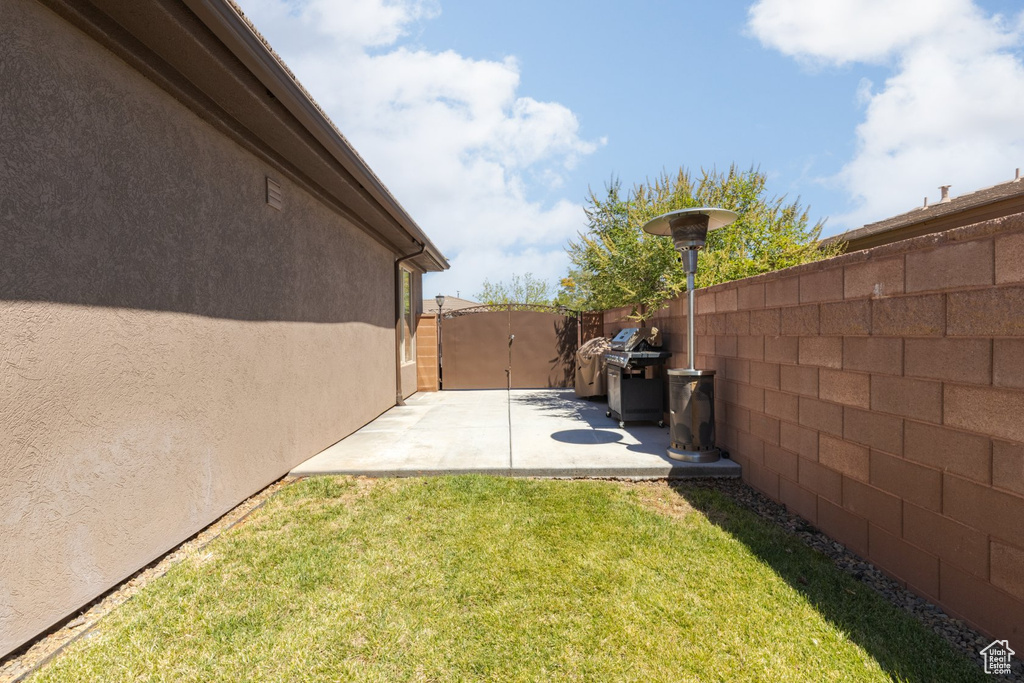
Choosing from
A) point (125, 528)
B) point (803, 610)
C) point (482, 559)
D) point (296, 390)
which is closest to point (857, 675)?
point (803, 610)

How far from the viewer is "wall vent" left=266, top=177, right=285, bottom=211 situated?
468 centimetres

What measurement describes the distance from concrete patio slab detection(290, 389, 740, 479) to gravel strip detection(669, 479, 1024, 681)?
1.20 ft

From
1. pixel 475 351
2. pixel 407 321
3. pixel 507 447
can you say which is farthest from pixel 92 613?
pixel 475 351

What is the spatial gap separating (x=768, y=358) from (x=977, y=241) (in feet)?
6.73

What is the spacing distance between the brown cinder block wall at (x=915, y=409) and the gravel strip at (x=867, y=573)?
0.19 feet

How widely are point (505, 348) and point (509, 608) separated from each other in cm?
997

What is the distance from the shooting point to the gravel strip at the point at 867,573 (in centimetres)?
223

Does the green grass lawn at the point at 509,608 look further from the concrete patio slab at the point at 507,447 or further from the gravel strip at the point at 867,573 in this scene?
the concrete patio slab at the point at 507,447

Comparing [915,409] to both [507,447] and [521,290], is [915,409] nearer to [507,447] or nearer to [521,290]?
[507,447]

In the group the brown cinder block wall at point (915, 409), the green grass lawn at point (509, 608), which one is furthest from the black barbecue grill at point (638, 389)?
the green grass lawn at point (509, 608)

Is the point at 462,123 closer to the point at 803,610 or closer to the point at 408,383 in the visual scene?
the point at 408,383

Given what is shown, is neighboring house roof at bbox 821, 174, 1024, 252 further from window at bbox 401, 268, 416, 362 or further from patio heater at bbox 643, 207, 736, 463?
window at bbox 401, 268, 416, 362

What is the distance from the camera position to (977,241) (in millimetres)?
2301

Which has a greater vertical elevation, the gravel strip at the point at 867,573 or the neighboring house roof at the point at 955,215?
the neighboring house roof at the point at 955,215
